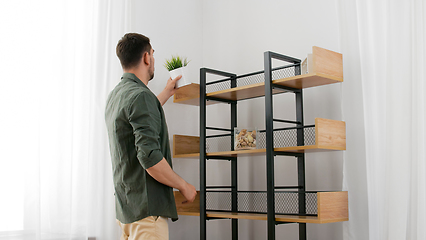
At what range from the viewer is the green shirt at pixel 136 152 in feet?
4.81

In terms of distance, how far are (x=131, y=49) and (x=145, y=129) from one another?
1.28ft

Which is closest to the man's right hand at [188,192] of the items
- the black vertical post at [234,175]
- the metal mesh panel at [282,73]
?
the black vertical post at [234,175]

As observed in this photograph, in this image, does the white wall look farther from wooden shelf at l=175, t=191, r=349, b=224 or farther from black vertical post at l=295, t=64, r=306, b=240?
wooden shelf at l=175, t=191, r=349, b=224

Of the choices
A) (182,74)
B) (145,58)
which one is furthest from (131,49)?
(182,74)

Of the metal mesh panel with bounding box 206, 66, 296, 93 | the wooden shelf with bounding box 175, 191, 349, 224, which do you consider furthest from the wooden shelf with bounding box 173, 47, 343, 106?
the wooden shelf with bounding box 175, 191, 349, 224

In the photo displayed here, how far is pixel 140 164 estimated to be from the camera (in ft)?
5.08

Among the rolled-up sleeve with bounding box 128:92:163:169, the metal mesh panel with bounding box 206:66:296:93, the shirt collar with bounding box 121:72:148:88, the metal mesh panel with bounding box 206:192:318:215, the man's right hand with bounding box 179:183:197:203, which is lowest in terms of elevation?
the metal mesh panel with bounding box 206:192:318:215

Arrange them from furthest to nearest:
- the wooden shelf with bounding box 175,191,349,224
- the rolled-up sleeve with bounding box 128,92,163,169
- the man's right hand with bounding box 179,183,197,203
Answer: the wooden shelf with bounding box 175,191,349,224 < the man's right hand with bounding box 179,183,197,203 < the rolled-up sleeve with bounding box 128,92,163,169

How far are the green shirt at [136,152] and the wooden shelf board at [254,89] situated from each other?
66cm

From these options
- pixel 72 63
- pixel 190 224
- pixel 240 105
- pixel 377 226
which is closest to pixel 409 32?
pixel 377 226

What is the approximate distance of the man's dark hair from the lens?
166 centimetres

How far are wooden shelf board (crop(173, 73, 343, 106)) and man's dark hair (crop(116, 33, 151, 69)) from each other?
66cm

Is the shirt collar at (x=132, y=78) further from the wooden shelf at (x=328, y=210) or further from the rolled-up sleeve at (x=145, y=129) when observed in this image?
the wooden shelf at (x=328, y=210)

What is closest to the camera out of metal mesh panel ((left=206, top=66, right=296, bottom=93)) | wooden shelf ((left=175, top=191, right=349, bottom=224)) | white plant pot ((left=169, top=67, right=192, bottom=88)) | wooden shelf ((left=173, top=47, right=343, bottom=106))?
wooden shelf ((left=175, top=191, right=349, bottom=224))
